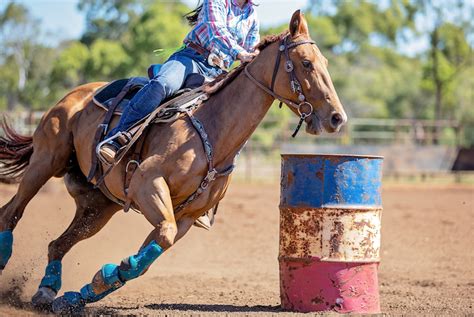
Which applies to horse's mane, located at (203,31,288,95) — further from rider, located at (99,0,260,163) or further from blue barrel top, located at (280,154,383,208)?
blue barrel top, located at (280,154,383,208)

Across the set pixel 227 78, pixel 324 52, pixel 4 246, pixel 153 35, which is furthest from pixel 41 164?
pixel 324 52

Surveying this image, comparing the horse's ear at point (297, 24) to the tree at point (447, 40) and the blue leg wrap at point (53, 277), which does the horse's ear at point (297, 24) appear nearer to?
the blue leg wrap at point (53, 277)

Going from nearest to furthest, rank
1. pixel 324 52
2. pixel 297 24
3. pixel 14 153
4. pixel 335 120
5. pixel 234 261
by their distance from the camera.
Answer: pixel 335 120
pixel 297 24
pixel 14 153
pixel 234 261
pixel 324 52

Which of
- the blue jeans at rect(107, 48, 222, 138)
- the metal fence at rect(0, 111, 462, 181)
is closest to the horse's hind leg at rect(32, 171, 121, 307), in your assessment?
the blue jeans at rect(107, 48, 222, 138)

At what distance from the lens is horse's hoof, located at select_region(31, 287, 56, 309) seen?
6707mm

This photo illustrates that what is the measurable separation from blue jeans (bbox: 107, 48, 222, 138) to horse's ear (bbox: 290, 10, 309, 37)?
3.26ft

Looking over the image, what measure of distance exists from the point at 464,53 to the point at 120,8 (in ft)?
87.7

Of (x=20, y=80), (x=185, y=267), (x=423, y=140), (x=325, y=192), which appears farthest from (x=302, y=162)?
(x=20, y=80)

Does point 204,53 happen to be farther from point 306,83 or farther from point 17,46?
point 17,46

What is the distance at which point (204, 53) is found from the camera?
247 inches

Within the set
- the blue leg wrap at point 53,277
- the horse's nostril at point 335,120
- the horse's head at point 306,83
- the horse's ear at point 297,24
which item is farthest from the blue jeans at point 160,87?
the blue leg wrap at point 53,277

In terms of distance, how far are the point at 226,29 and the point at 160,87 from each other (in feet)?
2.23

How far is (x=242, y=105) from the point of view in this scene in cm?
591

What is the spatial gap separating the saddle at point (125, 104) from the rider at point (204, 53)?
0.22 ft
